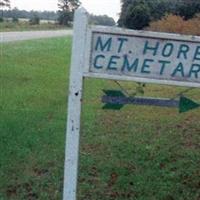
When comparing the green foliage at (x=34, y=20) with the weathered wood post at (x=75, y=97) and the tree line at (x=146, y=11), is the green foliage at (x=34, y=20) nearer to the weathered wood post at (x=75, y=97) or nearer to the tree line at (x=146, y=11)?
the tree line at (x=146, y=11)

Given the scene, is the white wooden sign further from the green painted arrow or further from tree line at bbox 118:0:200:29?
tree line at bbox 118:0:200:29

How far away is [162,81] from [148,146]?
11.4ft

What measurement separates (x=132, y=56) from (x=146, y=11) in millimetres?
32462

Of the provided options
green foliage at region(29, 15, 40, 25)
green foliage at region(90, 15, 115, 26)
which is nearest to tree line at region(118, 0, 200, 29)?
green foliage at region(90, 15, 115, 26)

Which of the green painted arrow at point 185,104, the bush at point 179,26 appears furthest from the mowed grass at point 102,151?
the bush at point 179,26

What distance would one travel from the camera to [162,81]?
373cm

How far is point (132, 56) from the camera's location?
3.71 metres

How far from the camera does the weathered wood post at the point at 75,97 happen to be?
12.1 ft

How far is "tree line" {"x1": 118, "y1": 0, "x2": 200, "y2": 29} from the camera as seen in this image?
34.0 m

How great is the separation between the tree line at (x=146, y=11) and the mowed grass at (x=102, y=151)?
23098 mm

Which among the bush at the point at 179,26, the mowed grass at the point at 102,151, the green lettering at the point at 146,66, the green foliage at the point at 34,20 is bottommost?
the green foliage at the point at 34,20

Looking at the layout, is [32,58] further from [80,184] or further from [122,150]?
[80,184]

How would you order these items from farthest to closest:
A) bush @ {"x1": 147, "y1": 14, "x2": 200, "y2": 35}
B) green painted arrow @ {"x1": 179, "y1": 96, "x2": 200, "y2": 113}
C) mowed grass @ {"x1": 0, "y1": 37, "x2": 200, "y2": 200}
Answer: bush @ {"x1": 147, "y1": 14, "x2": 200, "y2": 35}, mowed grass @ {"x1": 0, "y1": 37, "x2": 200, "y2": 200}, green painted arrow @ {"x1": 179, "y1": 96, "x2": 200, "y2": 113}

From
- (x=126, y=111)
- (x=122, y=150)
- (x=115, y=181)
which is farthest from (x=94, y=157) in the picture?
(x=126, y=111)
